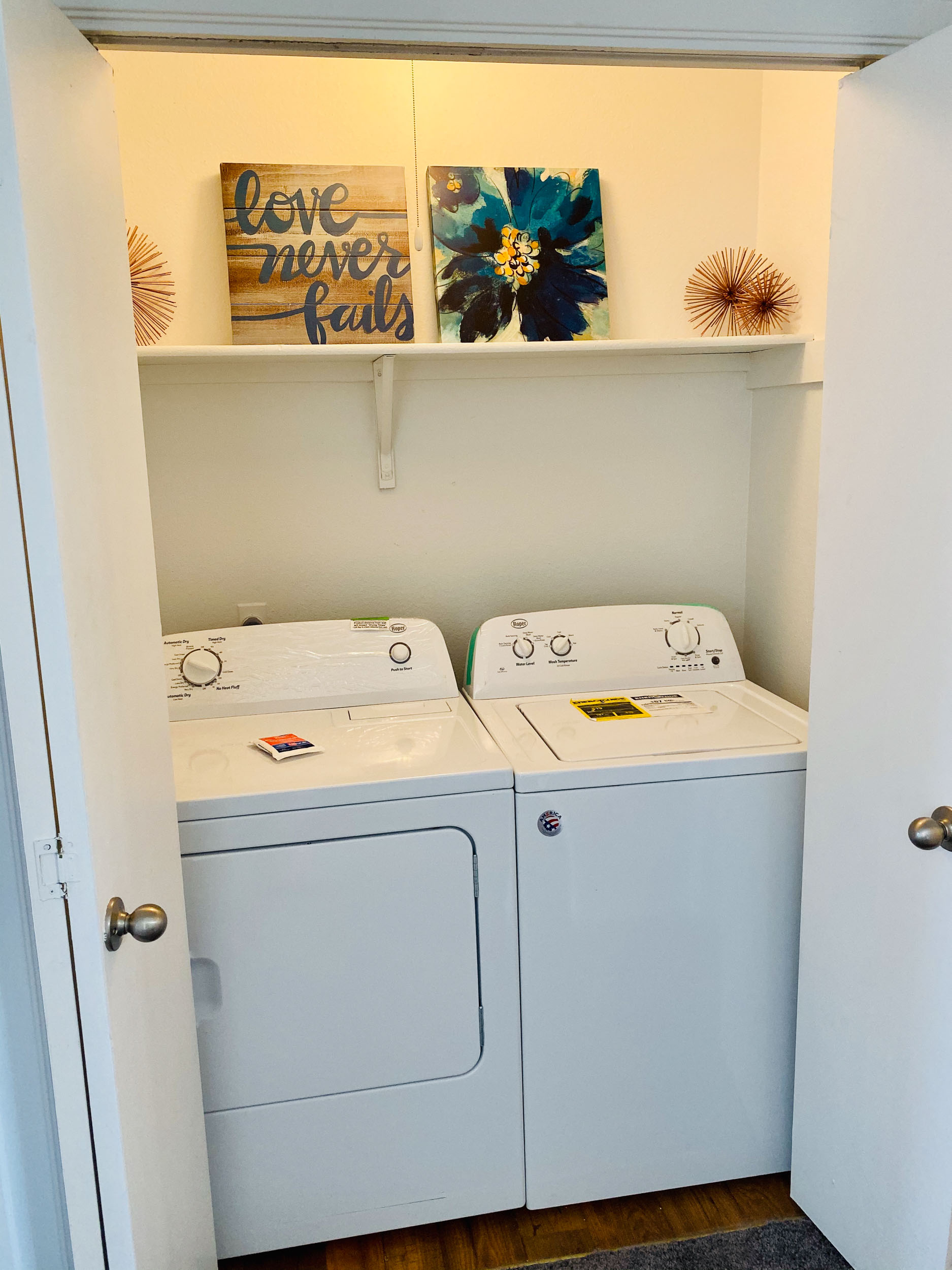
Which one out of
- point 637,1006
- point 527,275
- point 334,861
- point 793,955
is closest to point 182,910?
point 334,861

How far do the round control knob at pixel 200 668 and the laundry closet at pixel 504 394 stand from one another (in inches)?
10.1

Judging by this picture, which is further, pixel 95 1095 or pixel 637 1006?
pixel 637 1006

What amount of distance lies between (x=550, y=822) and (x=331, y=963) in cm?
44

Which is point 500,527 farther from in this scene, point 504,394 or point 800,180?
point 800,180

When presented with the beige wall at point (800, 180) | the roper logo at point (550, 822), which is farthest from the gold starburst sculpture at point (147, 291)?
the beige wall at point (800, 180)

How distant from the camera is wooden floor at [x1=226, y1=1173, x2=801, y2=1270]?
1.79 meters

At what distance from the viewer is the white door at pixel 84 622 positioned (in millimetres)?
949

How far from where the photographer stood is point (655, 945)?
1.77 m

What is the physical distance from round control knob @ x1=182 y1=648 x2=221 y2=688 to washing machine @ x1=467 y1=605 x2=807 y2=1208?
61 centimetres

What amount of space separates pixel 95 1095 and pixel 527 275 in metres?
1.84

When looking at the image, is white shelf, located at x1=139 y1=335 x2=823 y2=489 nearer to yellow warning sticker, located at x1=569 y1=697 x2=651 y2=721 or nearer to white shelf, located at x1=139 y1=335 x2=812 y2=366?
white shelf, located at x1=139 y1=335 x2=812 y2=366

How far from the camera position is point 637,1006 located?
1.79 meters

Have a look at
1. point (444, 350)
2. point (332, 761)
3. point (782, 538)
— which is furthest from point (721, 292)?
point (332, 761)

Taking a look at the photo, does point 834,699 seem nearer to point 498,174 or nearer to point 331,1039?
point 331,1039
